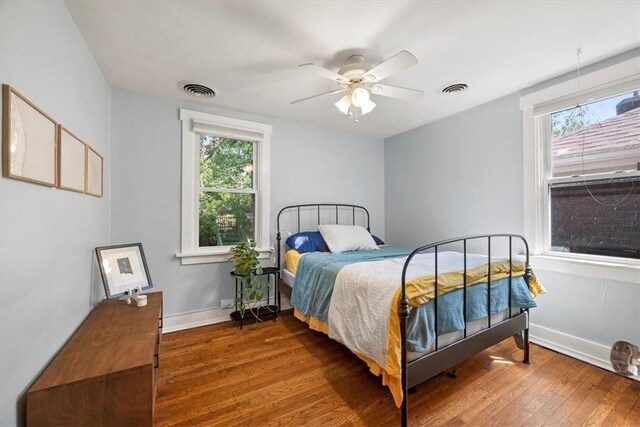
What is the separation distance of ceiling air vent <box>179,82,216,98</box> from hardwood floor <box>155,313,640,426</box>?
2422 mm

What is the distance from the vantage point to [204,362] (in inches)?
85.4

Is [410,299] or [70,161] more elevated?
[70,161]

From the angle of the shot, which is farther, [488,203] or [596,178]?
[488,203]

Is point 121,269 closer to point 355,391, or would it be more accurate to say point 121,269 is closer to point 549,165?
point 355,391

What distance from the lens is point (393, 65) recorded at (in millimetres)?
1696

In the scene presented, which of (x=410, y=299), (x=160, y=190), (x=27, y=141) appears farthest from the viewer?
(x=160, y=190)

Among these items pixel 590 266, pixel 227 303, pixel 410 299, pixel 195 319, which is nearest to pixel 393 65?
pixel 410 299

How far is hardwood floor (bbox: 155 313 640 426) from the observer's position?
156cm

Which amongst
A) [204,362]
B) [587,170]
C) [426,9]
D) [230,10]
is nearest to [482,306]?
[587,170]

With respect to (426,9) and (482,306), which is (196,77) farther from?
(482,306)

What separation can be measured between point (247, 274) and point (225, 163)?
52.4 inches

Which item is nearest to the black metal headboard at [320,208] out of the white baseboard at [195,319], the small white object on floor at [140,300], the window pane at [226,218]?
the window pane at [226,218]

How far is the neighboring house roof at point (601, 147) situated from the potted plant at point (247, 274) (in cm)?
305

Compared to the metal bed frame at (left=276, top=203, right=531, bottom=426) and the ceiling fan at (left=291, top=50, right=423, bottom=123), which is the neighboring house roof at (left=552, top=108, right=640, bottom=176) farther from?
the ceiling fan at (left=291, top=50, right=423, bottom=123)
